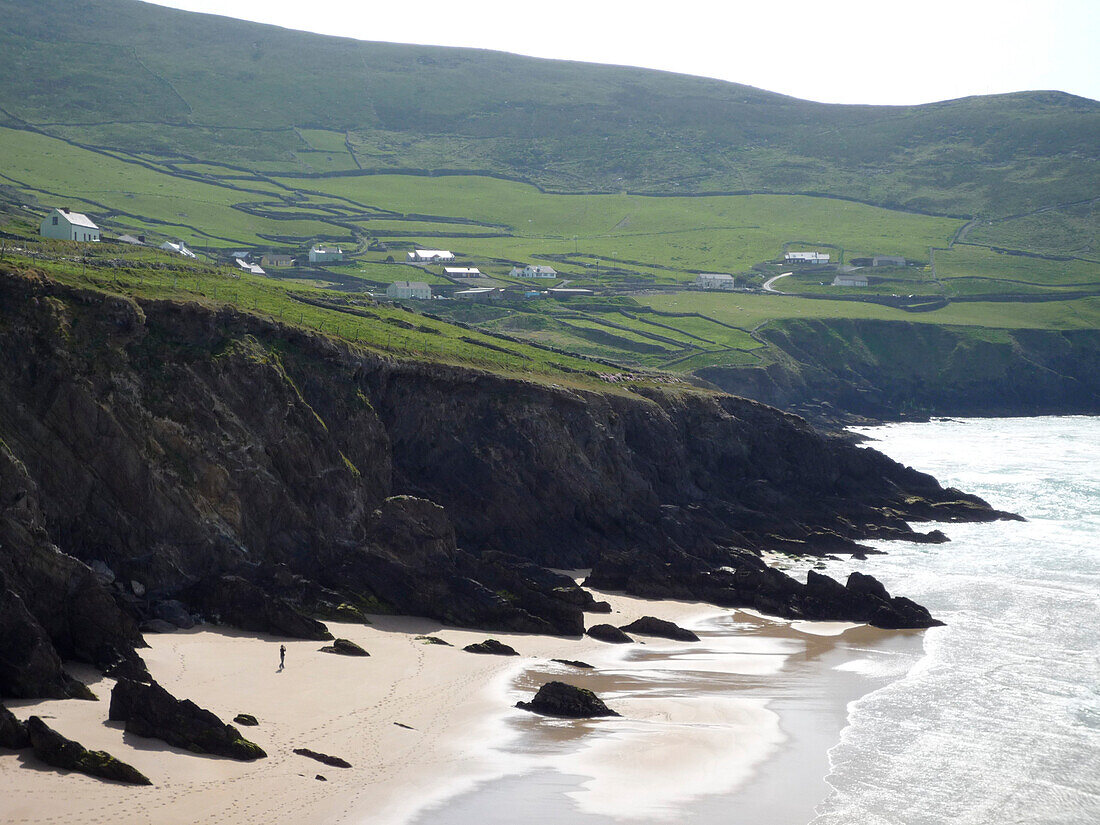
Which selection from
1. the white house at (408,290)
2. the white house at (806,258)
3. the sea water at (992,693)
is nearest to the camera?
the sea water at (992,693)

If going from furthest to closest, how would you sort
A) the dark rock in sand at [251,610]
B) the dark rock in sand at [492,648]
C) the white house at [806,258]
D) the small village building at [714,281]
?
the white house at [806,258]
the small village building at [714,281]
the dark rock in sand at [492,648]
the dark rock in sand at [251,610]

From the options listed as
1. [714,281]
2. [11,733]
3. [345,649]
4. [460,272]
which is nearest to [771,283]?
[714,281]

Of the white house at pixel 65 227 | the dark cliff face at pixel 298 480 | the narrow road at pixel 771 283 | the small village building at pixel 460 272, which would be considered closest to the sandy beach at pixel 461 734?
the dark cliff face at pixel 298 480

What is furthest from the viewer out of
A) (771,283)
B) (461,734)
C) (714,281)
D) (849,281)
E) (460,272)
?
(849,281)

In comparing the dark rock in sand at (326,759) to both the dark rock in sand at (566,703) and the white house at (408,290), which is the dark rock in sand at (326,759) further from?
the white house at (408,290)

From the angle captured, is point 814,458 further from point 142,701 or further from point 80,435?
point 142,701

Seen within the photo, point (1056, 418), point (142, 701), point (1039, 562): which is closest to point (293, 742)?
point (142, 701)

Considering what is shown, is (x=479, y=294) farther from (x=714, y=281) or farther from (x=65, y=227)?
(x=65, y=227)
